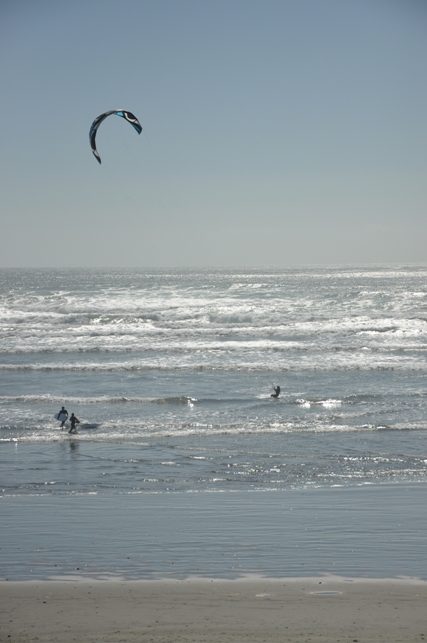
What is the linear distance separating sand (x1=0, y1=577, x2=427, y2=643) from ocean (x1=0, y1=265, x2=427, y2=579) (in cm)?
44

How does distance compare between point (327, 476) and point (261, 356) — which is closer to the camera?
point (327, 476)

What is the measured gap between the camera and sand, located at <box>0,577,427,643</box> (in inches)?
252

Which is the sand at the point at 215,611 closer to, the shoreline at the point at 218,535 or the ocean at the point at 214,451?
the shoreline at the point at 218,535

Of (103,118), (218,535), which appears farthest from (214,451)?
(103,118)

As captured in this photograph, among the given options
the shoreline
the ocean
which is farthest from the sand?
the ocean

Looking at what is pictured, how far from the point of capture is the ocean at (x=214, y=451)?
8.77 m

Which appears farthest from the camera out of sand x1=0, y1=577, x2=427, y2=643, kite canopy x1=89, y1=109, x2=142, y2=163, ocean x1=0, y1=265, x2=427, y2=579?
kite canopy x1=89, y1=109, x2=142, y2=163

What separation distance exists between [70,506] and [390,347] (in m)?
22.9

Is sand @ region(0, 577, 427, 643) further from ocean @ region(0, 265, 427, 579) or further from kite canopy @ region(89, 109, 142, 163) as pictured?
kite canopy @ region(89, 109, 142, 163)

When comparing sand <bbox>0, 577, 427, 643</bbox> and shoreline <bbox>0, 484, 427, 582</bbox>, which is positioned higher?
sand <bbox>0, 577, 427, 643</bbox>

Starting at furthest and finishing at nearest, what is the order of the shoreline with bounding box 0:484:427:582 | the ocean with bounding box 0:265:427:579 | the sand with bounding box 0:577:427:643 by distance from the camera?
the ocean with bounding box 0:265:427:579 → the shoreline with bounding box 0:484:427:582 → the sand with bounding box 0:577:427:643

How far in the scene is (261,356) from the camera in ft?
95.3

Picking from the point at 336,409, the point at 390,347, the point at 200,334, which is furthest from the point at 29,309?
the point at 336,409

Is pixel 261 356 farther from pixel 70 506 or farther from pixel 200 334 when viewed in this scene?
pixel 70 506
